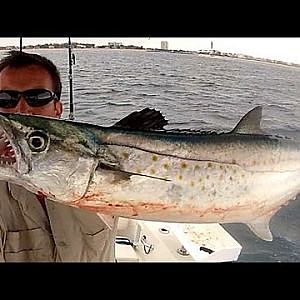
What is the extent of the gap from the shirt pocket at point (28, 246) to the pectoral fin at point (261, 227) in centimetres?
48

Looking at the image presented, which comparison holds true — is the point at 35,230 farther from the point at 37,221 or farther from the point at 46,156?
the point at 46,156

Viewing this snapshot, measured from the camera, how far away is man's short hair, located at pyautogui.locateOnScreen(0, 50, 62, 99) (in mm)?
1159

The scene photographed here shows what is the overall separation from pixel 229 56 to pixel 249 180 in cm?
99

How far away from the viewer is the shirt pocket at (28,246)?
1.16 meters

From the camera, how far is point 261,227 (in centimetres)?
98

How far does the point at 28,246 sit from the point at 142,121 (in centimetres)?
47

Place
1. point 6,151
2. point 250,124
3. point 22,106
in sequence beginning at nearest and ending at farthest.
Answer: point 6,151, point 250,124, point 22,106

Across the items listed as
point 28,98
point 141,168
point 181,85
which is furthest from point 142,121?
point 181,85

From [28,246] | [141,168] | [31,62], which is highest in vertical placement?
[31,62]

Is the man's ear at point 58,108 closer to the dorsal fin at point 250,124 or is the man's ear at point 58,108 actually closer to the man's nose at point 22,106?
the man's nose at point 22,106
